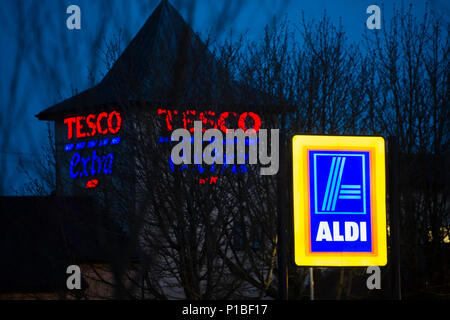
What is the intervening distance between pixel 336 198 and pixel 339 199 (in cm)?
4

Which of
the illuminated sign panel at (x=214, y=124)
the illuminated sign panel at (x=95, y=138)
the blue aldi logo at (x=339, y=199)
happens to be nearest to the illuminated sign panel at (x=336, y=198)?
the blue aldi logo at (x=339, y=199)

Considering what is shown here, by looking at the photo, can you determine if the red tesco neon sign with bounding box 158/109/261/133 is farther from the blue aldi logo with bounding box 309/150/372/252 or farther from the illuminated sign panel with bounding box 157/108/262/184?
the blue aldi logo with bounding box 309/150/372/252

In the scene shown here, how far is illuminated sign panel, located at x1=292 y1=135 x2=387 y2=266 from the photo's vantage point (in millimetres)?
6352

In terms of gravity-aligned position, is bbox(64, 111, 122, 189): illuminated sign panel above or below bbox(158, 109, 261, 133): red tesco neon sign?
below

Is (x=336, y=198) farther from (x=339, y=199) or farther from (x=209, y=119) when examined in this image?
(x=209, y=119)

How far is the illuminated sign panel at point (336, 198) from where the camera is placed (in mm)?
6352

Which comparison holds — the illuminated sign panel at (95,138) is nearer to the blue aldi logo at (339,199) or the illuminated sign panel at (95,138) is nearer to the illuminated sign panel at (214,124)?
the illuminated sign panel at (214,124)

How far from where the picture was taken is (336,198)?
6.34 m

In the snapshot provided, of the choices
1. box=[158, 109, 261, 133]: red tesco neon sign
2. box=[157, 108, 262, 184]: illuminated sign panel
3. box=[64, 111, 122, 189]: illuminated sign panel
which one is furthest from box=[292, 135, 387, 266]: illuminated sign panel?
box=[158, 109, 261, 133]: red tesco neon sign

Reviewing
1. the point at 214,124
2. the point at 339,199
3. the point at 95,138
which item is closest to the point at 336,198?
the point at 339,199

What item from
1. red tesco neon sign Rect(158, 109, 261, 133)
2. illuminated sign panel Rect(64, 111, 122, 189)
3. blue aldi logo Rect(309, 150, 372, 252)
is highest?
red tesco neon sign Rect(158, 109, 261, 133)
